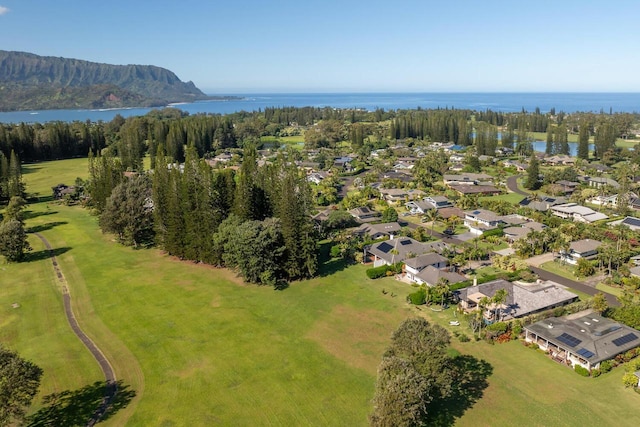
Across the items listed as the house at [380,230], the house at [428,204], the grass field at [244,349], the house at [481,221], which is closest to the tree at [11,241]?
the grass field at [244,349]

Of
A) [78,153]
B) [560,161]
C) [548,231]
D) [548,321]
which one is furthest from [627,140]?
[78,153]

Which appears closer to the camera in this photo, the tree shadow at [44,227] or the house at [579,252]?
the house at [579,252]

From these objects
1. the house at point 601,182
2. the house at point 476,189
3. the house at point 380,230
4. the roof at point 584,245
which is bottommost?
the roof at point 584,245

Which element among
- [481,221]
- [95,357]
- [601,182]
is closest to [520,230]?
[481,221]

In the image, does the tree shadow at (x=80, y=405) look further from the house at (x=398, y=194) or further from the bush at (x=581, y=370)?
the house at (x=398, y=194)

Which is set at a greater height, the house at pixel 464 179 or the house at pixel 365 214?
the house at pixel 464 179

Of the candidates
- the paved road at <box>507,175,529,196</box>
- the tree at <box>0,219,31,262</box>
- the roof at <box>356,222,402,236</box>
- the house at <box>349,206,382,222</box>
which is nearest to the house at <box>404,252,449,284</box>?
the roof at <box>356,222,402,236</box>
